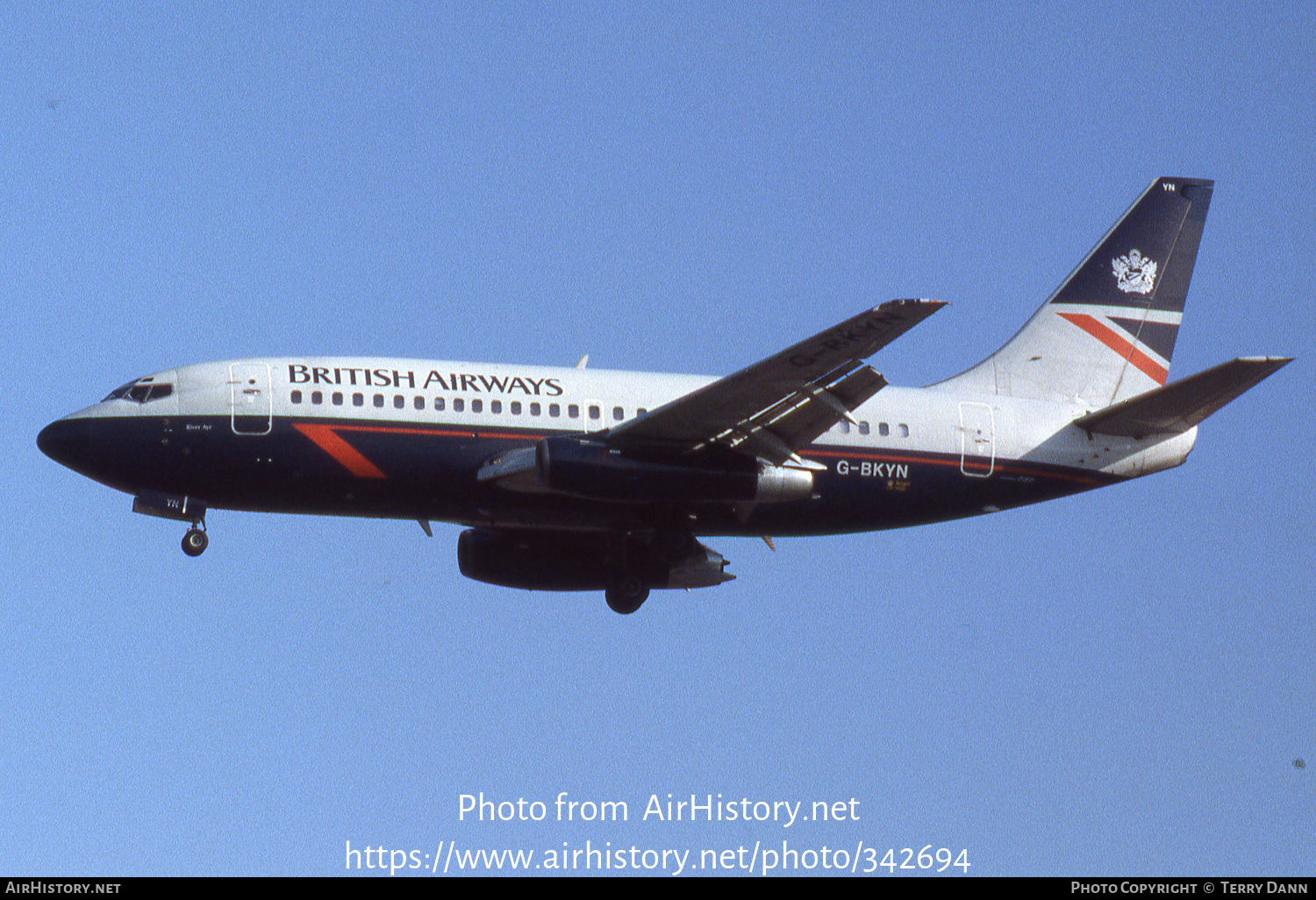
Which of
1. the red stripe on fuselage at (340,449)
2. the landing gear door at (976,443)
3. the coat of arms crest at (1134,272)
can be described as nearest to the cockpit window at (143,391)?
the red stripe on fuselage at (340,449)

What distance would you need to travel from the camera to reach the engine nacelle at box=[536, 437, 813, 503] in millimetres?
33312

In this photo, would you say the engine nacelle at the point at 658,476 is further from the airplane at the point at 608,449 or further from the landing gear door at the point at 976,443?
the landing gear door at the point at 976,443

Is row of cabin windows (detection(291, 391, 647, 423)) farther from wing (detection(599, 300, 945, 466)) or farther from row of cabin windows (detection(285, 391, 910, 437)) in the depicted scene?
wing (detection(599, 300, 945, 466))

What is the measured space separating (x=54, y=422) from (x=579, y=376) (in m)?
10.7

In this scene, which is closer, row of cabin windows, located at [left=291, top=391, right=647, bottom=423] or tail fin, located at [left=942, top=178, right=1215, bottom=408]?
row of cabin windows, located at [left=291, top=391, right=647, bottom=423]

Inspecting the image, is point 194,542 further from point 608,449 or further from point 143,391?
point 608,449

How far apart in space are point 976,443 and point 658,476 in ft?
25.4

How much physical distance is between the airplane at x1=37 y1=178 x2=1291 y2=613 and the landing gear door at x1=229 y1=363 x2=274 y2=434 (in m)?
0.04

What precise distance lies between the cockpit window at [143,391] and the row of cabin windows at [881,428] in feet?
45.6

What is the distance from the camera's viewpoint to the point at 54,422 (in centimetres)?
3462

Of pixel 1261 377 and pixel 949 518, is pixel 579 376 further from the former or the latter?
pixel 1261 377

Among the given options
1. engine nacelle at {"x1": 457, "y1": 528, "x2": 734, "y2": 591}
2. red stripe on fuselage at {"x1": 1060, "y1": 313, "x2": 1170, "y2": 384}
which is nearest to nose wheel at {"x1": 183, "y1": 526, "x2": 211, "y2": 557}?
engine nacelle at {"x1": 457, "y1": 528, "x2": 734, "y2": 591}
